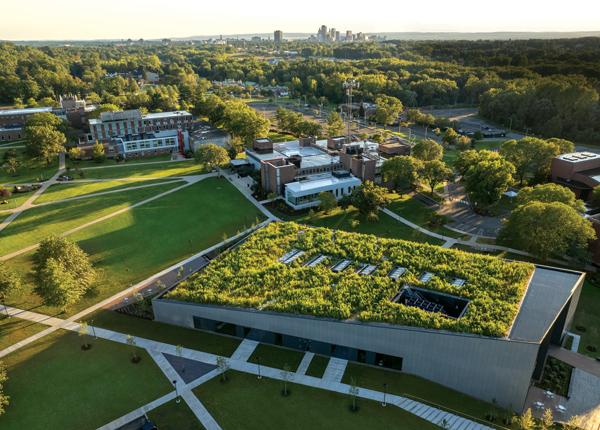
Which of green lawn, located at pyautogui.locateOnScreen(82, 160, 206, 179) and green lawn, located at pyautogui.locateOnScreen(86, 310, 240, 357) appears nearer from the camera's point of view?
green lawn, located at pyautogui.locateOnScreen(86, 310, 240, 357)

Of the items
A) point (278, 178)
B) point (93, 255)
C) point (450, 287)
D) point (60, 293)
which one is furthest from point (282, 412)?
point (278, 178)

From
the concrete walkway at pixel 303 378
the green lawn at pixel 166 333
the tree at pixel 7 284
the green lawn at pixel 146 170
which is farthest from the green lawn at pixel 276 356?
the green lawn at pixel 146 170

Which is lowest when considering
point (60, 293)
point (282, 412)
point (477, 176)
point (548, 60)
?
point (282, 412)

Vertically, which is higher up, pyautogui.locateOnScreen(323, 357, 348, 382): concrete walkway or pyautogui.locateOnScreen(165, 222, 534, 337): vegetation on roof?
pyautogui.locateOnScreen(165, 222, 534, 337): vegetation on roof

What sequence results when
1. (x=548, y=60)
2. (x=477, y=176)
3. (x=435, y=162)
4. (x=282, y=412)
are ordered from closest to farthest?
1. (x=282, y=412)
2. (x=477, y=176)
3. (x=435, y=162)
4. (x=548, y=60)

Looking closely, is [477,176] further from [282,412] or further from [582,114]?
[582,114]

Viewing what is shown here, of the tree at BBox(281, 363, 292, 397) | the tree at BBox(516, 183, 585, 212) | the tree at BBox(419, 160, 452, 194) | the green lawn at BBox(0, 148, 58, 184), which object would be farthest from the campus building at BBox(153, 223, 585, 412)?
the green lawn at BBox(0, 148, 58, 184)

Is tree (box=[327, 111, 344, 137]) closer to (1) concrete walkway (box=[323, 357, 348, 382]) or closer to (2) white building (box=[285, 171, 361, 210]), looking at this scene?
(2) white building (box=[285, 171, 361, 210])

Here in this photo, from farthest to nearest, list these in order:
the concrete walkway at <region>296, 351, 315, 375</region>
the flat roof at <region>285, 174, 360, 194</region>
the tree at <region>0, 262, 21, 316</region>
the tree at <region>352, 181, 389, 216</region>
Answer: the flat roof at <region>285, 174, 360, 194</region> → the tree at <region>352, 181, 389, 216</region> → the tree at <region>0, 262, 21, 316</region> → the concrete walkway at <region>296, 351, 315, 375</region>
